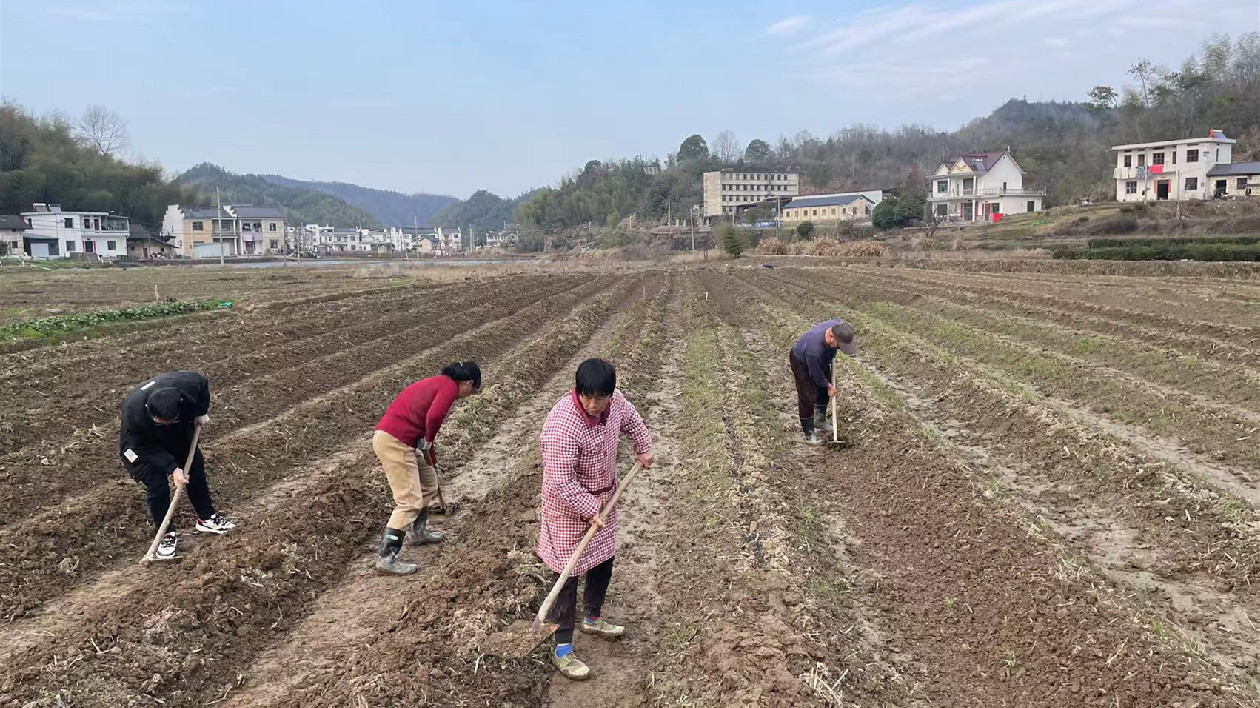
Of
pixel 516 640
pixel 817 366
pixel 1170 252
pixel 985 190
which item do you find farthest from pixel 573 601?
pixel 985 190

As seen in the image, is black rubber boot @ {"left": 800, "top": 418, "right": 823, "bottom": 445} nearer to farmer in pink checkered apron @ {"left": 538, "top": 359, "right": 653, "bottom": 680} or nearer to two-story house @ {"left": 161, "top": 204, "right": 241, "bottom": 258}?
farmer in pink checkered apron @ {"left": 538, "top": 359, "right": 653, "bottom": 680}

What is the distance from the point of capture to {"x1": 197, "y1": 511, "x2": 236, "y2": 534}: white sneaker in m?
6.99

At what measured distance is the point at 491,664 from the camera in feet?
15.4

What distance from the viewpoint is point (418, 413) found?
6.12 metres

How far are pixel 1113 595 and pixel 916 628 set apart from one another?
125 cm

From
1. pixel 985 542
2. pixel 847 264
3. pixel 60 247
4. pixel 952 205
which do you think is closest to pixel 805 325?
pixel 985 542

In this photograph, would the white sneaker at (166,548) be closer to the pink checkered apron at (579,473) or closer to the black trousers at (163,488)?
the black trousers at (163,488)

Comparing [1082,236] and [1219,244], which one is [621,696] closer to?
[1219,244]

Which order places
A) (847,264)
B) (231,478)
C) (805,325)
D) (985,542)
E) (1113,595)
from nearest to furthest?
(1113,595) → (985,542) → (231,478) → (805,325) → (847,264)

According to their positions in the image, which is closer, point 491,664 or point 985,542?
point 491,664

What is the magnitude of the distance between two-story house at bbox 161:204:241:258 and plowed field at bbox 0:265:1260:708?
7837 cm

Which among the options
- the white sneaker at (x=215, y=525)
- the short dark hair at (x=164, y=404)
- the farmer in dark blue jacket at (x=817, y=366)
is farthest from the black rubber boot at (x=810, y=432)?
the short dark hair at (x=164, y=404)

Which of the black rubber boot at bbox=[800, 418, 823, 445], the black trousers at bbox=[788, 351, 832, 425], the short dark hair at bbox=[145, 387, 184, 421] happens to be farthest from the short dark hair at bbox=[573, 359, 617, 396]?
the black rubber boot at bbox=[800, 418, 823, 445]

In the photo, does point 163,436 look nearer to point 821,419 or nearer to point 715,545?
point 715,545
